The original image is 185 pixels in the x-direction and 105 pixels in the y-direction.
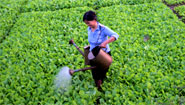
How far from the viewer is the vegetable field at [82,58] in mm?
3275

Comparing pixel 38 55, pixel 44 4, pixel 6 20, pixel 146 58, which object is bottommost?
pixel 146 58

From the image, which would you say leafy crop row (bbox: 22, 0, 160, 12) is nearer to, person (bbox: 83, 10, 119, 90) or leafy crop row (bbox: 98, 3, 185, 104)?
leafy crop row (bbox: 98, 3, 185, 104)

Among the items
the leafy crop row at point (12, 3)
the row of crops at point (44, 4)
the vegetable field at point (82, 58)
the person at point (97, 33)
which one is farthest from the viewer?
the leafy crop row at point (12, 3)

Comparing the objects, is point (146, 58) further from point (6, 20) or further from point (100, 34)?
point (6, 20)

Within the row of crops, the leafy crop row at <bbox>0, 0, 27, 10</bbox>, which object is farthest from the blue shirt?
the leafy crop row at <bbox>0, 0, 27, 10</bbox>

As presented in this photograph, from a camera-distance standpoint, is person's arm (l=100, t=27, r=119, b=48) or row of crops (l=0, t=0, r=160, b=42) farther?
row of crops (l=0, t=0, r=160, b=42)

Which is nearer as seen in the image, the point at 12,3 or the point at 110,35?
the point at 110,35

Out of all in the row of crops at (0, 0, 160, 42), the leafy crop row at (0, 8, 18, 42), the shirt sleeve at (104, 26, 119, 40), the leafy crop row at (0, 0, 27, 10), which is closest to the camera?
the shirt sleeve at (104, 26, 119, 40)

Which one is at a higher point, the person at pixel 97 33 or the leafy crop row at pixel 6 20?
the person at pixel 97 33

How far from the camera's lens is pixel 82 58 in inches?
167

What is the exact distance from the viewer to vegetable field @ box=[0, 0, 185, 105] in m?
3.28

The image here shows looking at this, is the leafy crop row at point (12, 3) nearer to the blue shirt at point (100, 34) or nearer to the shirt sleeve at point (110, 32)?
the blue shirt at point (100, 34)

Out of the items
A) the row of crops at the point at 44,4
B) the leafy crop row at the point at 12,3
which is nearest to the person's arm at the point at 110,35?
the row of crops at the point at 44,4

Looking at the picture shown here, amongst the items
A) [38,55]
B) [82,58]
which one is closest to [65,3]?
[38,55]
